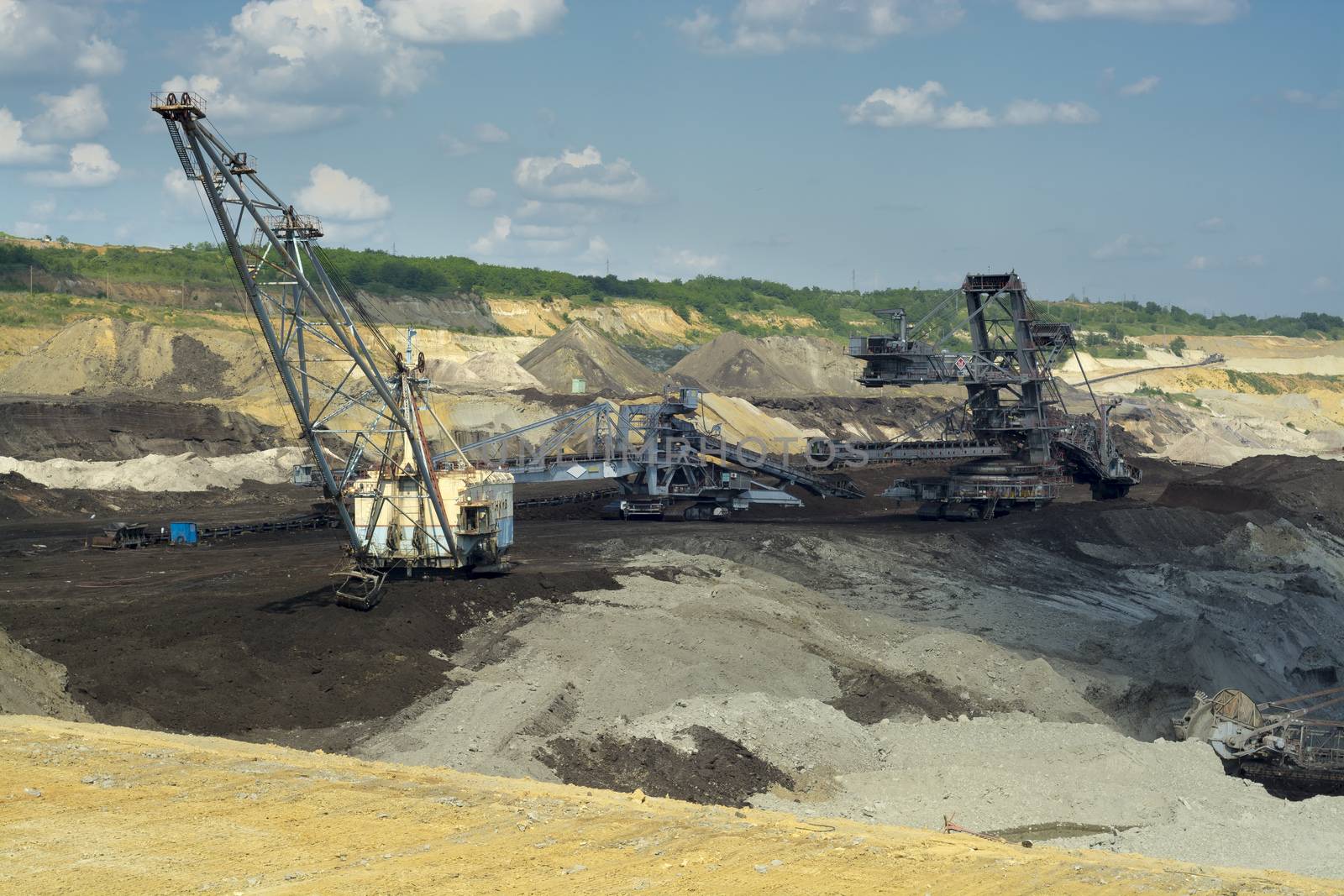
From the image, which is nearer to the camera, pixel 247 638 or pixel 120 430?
pixel 247 638

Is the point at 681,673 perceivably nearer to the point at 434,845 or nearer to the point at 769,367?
the point at 434,845

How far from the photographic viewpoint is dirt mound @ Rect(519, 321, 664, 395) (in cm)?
12244

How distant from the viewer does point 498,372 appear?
11812 centimetres

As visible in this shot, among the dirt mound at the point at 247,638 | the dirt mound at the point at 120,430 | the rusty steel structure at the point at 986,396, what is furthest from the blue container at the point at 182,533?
the rusty steel structure at the point at 986,396

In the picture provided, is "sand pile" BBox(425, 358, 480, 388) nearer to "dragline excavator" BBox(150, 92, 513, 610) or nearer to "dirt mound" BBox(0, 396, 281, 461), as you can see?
"dirt mound" BBox(0, 396, 281, 461)

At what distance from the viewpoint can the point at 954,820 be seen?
89.2 ft

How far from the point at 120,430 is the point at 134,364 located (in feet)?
74.9

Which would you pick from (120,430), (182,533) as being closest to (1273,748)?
(182,533)

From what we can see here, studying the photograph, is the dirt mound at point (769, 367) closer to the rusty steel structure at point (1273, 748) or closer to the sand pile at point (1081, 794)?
the rusty steel structure at point (1273, 748)

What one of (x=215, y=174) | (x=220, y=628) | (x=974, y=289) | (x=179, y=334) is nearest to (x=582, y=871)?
(x=220, y=628)

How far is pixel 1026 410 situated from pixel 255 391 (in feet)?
169

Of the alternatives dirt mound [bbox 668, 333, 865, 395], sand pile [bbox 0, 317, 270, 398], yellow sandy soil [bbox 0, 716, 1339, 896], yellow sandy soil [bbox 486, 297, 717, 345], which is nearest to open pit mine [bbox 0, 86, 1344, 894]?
yellow sandy soil [bbox 0, 716, 1339, 896]

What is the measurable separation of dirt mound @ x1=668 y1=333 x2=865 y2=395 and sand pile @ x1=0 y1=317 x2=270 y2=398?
40963 mm

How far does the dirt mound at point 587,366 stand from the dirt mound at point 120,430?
36.3m
